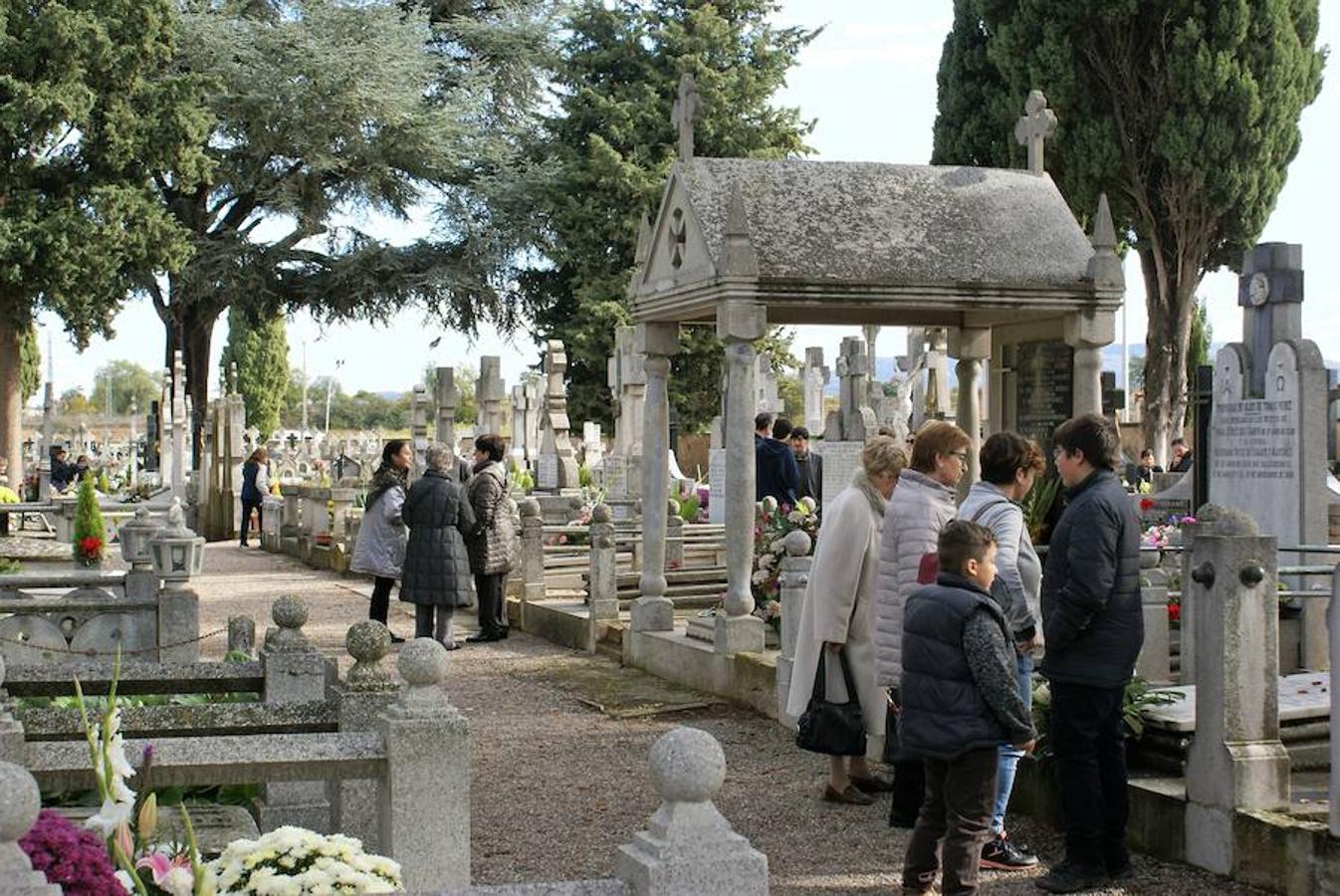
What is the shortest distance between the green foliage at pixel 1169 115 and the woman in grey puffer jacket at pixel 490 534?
64.5 feet

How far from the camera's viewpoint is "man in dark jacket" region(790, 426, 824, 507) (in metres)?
16.5

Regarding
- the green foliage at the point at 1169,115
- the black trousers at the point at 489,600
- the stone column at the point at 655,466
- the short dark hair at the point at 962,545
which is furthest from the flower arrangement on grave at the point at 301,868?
the green foliage at the point at 1169,115

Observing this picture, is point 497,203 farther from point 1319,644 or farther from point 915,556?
point 915,556

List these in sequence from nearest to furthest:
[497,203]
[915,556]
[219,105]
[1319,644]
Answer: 1. [915,556]
2. [1319,644]
3. [219,105]
4. [497,203]

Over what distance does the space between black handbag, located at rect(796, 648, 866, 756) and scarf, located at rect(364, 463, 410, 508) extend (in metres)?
7.10

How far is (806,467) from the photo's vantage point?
17.2 m

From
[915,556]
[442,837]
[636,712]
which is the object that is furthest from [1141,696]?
[636,712]

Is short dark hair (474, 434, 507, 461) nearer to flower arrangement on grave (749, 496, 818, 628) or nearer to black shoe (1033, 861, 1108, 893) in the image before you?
flower arrangement on grave (749, 496, 818, 628)

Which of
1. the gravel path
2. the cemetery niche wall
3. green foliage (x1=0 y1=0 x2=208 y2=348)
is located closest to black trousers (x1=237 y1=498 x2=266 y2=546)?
green foliage (x1=0 y1=0 x2=208 y2=348)

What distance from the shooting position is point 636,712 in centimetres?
1070

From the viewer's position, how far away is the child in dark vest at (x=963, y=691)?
5629 mm

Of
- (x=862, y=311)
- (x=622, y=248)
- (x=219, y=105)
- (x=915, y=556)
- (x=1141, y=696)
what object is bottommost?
(x=1141, y=696)

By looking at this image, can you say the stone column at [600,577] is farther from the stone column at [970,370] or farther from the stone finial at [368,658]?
the stone finial at [368,658]

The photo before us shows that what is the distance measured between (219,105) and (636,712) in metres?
32.3
